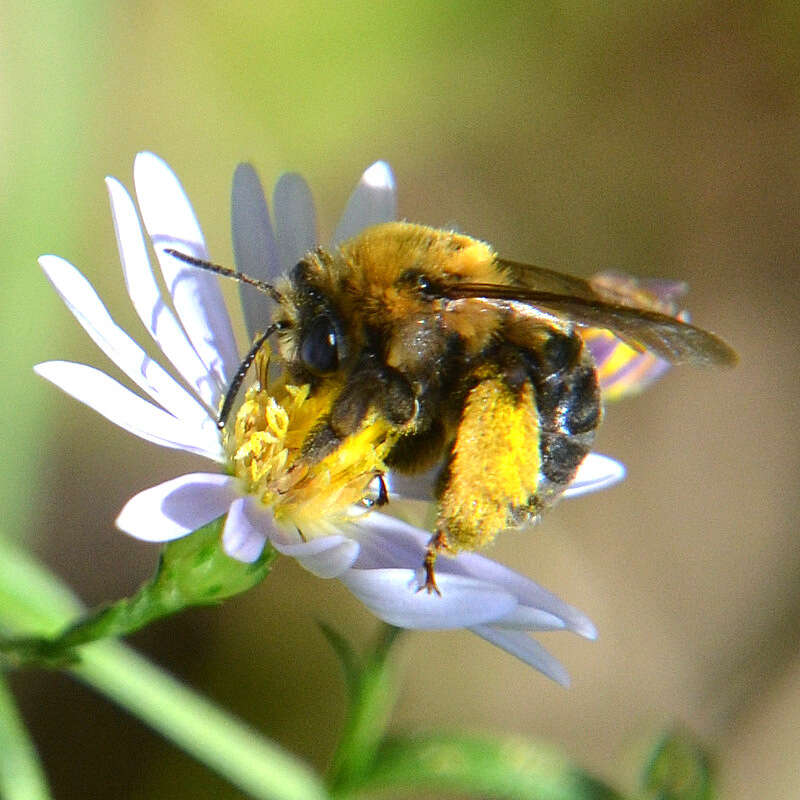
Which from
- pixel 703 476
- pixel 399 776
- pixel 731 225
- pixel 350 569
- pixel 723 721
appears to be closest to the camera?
pixel 350 569

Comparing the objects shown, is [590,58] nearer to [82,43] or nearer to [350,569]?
[82,43]

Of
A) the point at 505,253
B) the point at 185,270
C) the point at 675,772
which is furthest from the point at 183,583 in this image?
→ the point at 505,253

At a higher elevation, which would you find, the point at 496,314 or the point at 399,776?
the point at 496,314

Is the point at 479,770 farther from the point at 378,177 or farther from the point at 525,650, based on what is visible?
the point at 378,177

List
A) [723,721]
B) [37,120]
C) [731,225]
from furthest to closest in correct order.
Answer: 1. [731,225]
2. [723,721]
3. [37,120]

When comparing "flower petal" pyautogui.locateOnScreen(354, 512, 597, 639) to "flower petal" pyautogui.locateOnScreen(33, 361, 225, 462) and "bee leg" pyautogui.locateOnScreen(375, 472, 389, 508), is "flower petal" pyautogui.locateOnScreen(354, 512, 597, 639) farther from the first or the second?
"flower petal" pyautogui.locateOnScreen(33, 361, 225, 462)

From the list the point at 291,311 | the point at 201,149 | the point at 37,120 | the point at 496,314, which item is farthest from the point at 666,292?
the point at 201,149

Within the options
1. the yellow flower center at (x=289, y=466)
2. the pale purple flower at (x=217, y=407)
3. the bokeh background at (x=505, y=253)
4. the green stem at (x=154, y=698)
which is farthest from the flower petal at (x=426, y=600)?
the bokeh background at (x=505, y=253)
